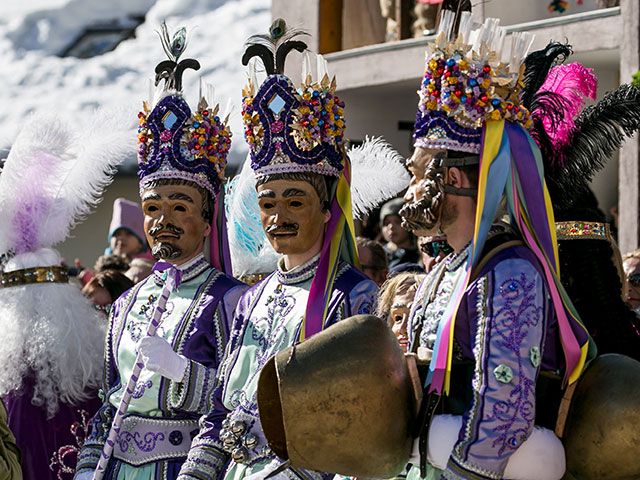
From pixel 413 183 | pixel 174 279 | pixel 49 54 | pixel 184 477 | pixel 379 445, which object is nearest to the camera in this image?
pixel 379 445

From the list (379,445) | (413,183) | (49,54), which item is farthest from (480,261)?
(49,54)

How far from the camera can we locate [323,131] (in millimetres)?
4051

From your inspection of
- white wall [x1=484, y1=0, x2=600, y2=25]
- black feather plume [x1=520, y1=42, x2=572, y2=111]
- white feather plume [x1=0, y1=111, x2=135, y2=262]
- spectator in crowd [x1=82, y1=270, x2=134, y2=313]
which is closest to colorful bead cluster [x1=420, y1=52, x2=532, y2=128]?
black feather plume [x1=520, y1=42, x2=572, y2=111]

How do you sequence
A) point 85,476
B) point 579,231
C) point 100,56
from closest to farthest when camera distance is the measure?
point 579,231, point 85,476, point 100,56

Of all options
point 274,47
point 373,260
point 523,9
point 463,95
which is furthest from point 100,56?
point 463,95

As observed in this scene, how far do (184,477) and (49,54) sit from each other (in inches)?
533

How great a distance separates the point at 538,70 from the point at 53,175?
8.81ft

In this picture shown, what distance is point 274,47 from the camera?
4199mm

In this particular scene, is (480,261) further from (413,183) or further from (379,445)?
(379,445)

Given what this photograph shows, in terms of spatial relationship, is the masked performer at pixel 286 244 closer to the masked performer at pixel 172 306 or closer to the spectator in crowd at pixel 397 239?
the masked performer at pixel 172 306

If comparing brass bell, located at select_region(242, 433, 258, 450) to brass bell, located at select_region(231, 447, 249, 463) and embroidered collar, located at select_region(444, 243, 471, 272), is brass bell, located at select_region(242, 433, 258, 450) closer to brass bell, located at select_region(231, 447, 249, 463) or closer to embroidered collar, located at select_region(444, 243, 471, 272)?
brass bell, located at select_region(231, 447, 249, 463)

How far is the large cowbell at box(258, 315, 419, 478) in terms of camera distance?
9.16 feet

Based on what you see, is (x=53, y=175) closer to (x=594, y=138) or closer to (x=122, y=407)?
(x=122, y=407)

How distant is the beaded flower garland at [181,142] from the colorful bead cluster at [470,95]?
168 cm
